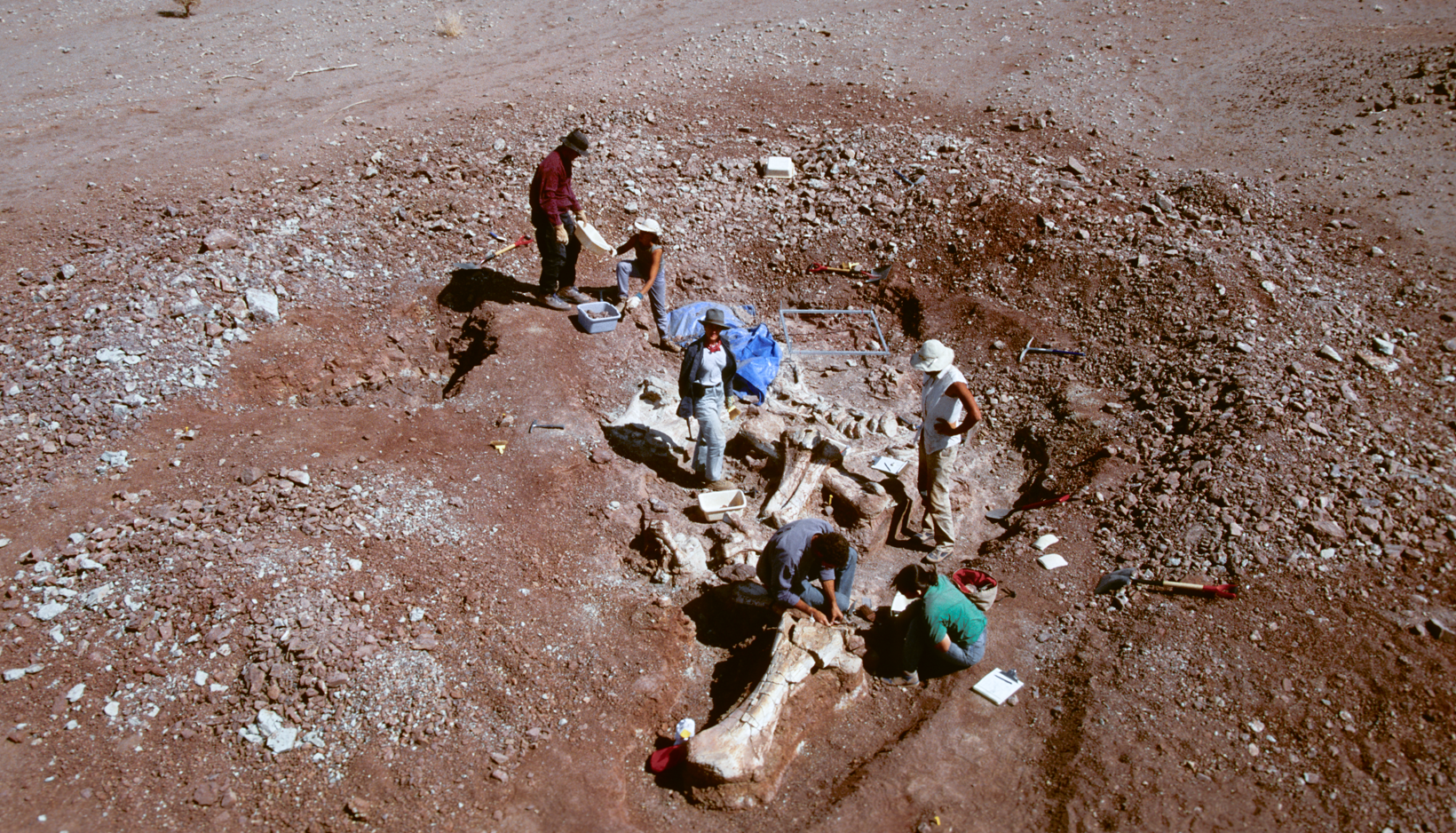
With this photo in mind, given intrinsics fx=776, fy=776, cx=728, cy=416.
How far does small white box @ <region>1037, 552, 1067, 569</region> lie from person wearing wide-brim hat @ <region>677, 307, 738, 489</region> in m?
2.65

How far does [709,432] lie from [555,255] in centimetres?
271

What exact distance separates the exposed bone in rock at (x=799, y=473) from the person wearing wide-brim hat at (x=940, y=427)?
32.0 inches

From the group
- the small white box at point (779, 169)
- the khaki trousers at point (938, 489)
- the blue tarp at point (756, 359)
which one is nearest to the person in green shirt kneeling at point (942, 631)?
the khaki trousers at point (938, 489)

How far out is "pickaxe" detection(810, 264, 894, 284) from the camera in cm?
909

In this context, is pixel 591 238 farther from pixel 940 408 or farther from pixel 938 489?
pixel 938 489

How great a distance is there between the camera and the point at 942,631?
486cm

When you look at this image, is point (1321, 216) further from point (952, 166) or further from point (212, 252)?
point (212, 252)

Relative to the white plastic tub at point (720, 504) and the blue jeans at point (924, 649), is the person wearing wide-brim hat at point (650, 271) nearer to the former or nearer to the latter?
the white plastic tub at point (720, 504)

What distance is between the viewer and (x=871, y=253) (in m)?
9.32

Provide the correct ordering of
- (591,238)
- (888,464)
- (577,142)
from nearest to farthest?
(888,464), (577,142), (591,238)

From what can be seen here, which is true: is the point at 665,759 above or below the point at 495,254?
below

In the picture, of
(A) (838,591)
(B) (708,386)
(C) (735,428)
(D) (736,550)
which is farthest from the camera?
(C) (735,428)

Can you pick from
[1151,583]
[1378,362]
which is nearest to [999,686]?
[1151,583]

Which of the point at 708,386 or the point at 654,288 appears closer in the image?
the point at 708,386
